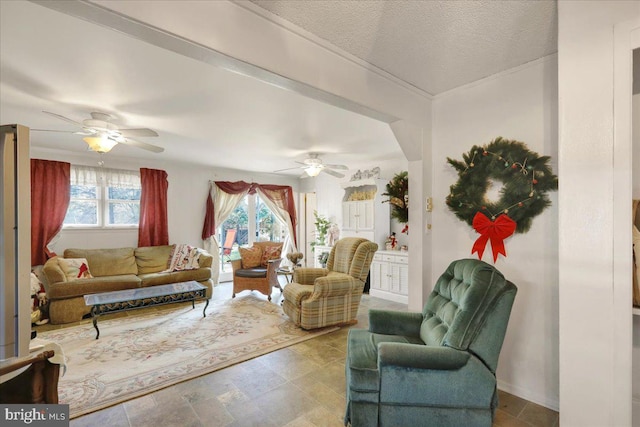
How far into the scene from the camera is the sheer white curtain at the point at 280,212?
6.74 metres

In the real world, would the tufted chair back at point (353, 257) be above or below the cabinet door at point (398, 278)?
above

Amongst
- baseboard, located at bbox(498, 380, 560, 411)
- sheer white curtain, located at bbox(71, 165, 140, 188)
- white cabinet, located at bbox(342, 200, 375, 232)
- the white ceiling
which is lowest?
baseboard, located at bbox(498, 380, 560, 411)

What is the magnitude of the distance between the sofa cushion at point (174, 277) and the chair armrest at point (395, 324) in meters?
3.59

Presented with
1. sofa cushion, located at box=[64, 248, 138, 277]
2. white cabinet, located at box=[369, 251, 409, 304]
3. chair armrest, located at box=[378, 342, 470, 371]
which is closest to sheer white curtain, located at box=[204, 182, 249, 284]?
sofa cushion, located at box=[64, 248, 138, 277]

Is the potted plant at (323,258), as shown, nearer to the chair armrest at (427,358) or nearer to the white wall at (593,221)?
the chair armrest at (427,358)

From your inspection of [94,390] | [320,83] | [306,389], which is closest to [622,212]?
[320,83]

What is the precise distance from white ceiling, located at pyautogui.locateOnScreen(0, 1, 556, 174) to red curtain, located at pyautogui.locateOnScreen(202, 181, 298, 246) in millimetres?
2343

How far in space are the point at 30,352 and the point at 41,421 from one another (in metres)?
0.26

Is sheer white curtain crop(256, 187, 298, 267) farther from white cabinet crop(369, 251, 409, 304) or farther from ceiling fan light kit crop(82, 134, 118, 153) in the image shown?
ceiling fan light kit crop(82, 134, 118, 153)

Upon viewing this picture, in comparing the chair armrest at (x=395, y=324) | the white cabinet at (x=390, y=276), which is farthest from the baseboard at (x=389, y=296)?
the chair armrest at (x=395, y=324)

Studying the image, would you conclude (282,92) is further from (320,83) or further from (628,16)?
(628,16)

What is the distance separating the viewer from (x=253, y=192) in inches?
261

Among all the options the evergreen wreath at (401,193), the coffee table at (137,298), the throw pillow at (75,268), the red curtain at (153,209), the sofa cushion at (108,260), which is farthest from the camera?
the red curtain at (153,209)

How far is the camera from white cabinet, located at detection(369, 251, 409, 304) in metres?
4.72
